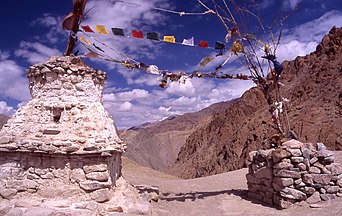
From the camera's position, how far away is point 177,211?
7.91m

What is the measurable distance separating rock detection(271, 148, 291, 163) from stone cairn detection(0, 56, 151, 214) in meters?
3.80

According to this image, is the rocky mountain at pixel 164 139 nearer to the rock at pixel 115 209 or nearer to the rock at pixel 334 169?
the rock at pixel 334 169

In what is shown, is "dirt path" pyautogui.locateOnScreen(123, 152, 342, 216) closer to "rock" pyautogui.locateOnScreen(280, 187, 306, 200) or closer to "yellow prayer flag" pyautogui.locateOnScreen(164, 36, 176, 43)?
"rock" pyautogui.locateOnScreen(280, 187, 306, 200)

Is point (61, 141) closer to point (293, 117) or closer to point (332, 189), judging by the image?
point (332, 189)

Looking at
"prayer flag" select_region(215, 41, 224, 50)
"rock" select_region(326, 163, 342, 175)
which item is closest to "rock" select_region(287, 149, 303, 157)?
"rock" select_region(326, 163, 342, 175)

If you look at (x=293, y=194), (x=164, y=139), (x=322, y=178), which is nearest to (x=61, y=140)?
(x=293, y=194)

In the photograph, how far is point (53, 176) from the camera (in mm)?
6141

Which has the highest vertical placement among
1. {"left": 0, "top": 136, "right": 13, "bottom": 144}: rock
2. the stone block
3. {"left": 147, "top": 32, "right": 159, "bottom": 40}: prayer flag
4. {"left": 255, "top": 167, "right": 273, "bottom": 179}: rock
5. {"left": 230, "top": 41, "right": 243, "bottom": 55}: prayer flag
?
{"left": 147, "top": 32, "right": 159, "bottom": 40}: prayer flag

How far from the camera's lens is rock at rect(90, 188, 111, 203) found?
614cm

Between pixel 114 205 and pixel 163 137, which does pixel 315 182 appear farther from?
pixel 163 137

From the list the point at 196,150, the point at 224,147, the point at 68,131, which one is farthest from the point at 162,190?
the point at 196,150

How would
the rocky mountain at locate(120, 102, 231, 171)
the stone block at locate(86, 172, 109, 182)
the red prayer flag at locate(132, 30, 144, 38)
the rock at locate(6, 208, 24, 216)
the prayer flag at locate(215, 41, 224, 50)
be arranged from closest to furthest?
the rock at locate(6, 208, 24, 216) → the stone block at locate(86, 172, 109, 182) → the red prayer flag at locate(132, 30, 144, 38) → the prayer flag at locate(215, 41, 224, 50) → the rocky mountain at locate(120, 102, 231, 171)

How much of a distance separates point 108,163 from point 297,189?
4.55 m

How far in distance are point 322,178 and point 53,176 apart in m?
6.00
